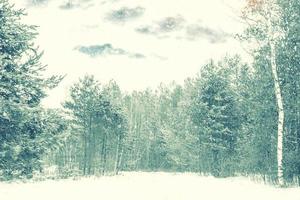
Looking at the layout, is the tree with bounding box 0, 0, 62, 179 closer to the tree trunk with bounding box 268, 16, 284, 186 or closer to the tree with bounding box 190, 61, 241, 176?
the tree trunk with bounding box 268, 16, 284, 186

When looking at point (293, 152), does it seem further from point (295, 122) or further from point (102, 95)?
point (102, 95)

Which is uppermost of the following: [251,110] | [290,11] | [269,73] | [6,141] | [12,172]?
[290,11]

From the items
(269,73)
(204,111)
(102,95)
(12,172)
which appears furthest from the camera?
(102,95)

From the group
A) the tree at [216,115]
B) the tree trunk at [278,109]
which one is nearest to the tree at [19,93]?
the tree trunk at [278,109]

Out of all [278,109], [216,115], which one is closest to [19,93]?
[278,109]

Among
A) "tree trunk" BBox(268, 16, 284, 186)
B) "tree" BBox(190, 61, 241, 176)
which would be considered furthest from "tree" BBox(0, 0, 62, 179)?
"tree" BBox(190, 61, 241, 176)

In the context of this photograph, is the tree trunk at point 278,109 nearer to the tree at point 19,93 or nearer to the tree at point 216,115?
the tree at point 19,93

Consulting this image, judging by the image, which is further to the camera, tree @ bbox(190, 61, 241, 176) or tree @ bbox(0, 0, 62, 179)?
tree @ bbox(190, 61, 241, 176)

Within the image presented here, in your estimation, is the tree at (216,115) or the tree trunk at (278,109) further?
the tree at (216,115)

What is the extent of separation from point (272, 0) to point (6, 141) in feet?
51.8

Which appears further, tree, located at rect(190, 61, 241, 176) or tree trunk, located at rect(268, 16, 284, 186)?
tree, located at rect(190, 61, 241, 176)

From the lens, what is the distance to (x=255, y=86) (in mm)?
25344

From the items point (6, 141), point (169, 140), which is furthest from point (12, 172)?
point (169, 140)

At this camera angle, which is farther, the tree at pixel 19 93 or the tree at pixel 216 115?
the tree at pixel 216 115
